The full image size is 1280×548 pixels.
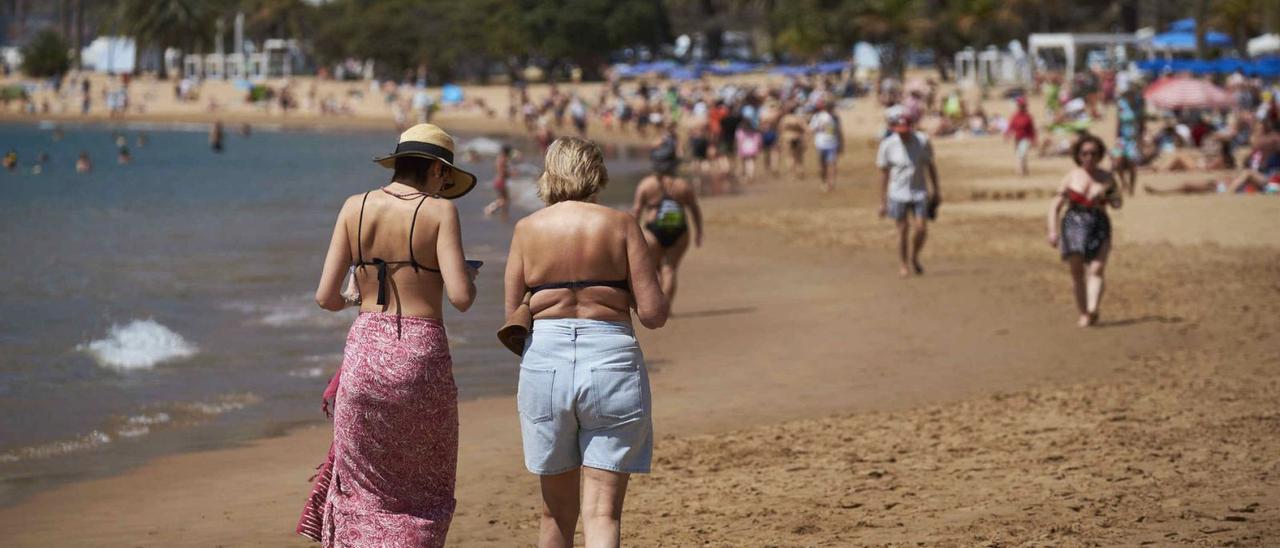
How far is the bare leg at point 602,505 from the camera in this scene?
433 centimetres

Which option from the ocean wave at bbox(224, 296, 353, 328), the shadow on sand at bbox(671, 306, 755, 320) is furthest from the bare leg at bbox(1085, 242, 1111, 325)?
the ocean wave at bbox(224, 296, 353, 328)

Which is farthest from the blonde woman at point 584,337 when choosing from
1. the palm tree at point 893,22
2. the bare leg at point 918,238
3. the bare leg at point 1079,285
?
the palm tree at point 893,22

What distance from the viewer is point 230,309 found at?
14.9m

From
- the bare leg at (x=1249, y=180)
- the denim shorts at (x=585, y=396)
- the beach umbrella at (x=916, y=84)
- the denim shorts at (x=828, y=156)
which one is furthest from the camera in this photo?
the beach umbrella at (x=916, y=84)

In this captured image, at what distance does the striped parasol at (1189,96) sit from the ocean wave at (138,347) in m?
22.3

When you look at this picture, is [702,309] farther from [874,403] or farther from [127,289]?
[127,289]

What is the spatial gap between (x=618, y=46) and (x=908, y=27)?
846 inches

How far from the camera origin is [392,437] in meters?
4.39

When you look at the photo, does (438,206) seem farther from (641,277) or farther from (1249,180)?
(1249,180)

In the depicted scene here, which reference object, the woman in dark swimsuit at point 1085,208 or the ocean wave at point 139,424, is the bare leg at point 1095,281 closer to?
the woman in dark swimsuit at point 1085,208

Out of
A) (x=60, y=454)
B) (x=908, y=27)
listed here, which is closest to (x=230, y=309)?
(x=60, y=454)

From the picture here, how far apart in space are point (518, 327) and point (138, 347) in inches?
355

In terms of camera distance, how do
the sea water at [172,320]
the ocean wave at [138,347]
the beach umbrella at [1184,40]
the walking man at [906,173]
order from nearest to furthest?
the sea water at [172,320] → the ocean wave at [138,347] → the walking man at [906,173] → the beach umbrella at [1184,40]

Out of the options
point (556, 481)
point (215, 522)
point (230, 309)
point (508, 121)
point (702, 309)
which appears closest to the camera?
point (556, 481)
